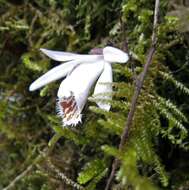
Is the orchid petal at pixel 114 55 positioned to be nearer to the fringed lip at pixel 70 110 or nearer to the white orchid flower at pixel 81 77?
the white orchid flower at pixel 81 77

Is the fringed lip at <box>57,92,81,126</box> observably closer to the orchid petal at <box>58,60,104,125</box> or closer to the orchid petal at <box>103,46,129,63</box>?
the orchid petal at <box>58,60,104,125</box>

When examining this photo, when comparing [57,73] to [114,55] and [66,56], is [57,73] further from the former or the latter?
[114,55]

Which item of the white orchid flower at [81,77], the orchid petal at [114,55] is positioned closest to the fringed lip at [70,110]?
the white orchid flower at [81,77]

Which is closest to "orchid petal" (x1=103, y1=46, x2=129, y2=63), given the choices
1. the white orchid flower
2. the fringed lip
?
the white orchid flower

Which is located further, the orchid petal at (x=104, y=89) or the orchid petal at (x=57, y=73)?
the orchid petal at (x=57, y=73)

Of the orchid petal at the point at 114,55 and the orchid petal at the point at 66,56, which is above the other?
the orchid petal at the point at 114,55

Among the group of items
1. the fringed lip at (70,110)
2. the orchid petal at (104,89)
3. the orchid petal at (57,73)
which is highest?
the orchid petal at (104,89)

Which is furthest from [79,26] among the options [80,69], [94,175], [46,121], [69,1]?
[94,175]
